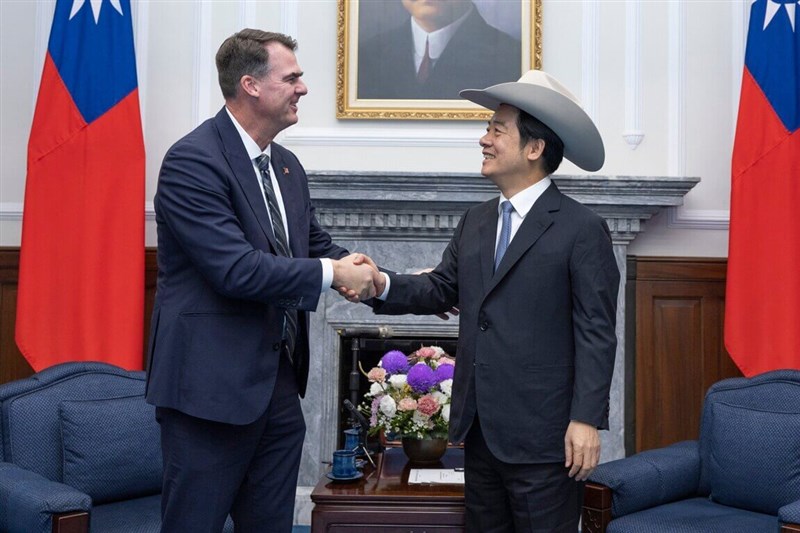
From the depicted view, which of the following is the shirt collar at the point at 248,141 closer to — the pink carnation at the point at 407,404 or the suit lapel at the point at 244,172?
the suit lapel at the point at 244,172

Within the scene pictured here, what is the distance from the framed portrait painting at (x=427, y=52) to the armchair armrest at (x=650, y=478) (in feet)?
6.42

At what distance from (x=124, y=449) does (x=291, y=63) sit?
156cm

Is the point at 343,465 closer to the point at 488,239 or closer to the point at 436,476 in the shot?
the point at 436,476

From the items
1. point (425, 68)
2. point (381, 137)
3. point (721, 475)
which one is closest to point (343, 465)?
point (721, 475)

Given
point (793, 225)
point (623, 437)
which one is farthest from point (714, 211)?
point (623, 437)

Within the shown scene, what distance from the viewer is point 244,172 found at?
213cm

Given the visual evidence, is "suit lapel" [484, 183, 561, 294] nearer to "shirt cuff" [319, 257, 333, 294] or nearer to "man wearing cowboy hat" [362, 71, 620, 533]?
"man wearing cowboy hat" [362, 71, 620, 533]

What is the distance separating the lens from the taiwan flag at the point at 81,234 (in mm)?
3906

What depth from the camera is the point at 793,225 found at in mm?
3820

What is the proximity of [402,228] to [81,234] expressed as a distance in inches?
59.8

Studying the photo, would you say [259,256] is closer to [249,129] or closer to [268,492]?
[249,129]

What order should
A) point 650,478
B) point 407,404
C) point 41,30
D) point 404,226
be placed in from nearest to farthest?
point 407,404
point 650,478
point 404,226
point 41,30

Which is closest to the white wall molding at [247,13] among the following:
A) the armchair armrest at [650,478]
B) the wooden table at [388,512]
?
the wooden table at [388,512]

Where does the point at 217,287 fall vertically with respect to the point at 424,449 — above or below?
above
